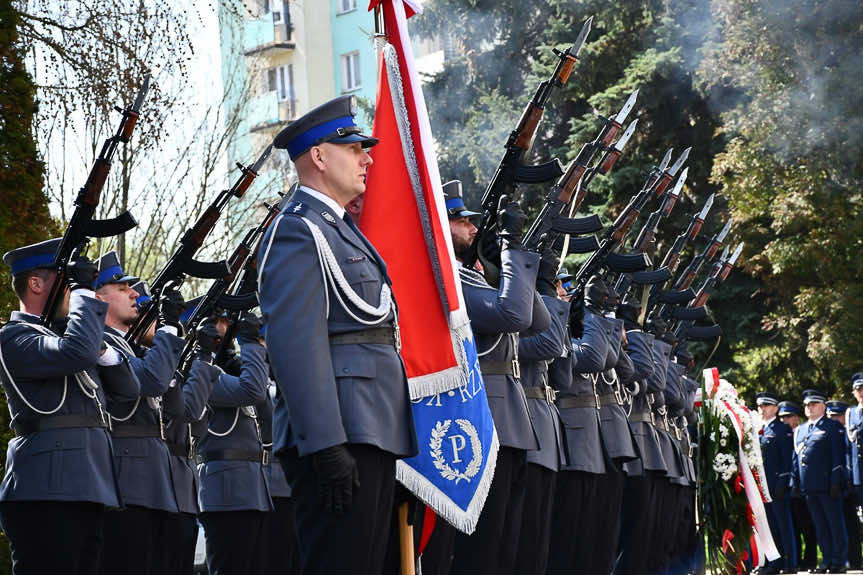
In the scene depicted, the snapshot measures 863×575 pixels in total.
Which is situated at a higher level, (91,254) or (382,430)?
(91,254)

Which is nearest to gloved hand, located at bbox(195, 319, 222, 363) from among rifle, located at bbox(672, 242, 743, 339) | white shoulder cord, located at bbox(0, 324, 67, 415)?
white shoulder cord, located at bbox(0, 324, 67, 415)

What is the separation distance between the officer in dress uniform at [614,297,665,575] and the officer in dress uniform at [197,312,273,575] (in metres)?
2.73

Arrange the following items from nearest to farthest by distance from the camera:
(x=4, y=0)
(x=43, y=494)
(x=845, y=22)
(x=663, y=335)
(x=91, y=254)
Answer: (x=43, y=494)
(x=4, y=0)
(x=663, y=335)
(x=91, y=254)
(x=845, y=22)

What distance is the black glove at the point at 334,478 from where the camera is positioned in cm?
393

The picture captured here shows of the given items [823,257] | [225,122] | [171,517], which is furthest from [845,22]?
[171,517]

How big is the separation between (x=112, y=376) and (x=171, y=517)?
44.7 inches

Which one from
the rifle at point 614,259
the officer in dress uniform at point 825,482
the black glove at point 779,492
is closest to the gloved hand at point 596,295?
the rifle at point 614,259

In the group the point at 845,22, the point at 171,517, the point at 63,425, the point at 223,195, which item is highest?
the point at 845,22

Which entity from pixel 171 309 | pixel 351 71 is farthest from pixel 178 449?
pixel 351 71

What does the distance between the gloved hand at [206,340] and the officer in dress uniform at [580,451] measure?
208cm

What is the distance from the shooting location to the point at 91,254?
16.2 meters

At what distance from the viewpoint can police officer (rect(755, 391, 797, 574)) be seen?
1602 cm

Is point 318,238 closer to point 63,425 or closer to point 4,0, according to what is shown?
point 63,425

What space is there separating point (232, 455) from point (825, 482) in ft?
31.1
